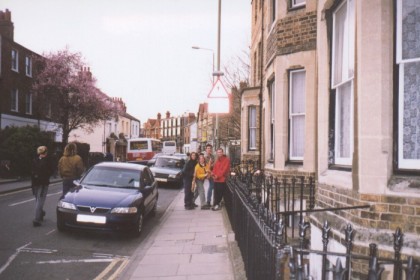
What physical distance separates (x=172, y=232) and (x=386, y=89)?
6.57 meters

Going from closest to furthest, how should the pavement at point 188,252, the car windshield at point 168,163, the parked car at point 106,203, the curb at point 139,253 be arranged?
the pavement at point 188,252
the curb at point 139,253
the parked car at point 106,203
the car windshield at point 168,163

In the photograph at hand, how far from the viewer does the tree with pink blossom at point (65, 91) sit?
31203 millimetres

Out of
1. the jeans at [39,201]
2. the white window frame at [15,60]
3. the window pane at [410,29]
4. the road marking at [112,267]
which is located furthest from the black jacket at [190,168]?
the white window frame at [15,60]

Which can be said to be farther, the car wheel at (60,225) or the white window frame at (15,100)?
the white window frame at (15,100)

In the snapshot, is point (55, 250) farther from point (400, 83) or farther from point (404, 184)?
point (400, 83)

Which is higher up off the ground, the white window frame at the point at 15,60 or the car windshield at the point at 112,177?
the white window frame at the point at 15,60

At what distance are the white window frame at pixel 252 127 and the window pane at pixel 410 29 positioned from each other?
15239mm

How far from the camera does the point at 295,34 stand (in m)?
8.92

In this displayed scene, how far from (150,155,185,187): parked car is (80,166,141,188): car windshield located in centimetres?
981

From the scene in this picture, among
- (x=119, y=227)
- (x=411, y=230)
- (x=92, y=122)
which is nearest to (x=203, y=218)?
(x=119, y=227)

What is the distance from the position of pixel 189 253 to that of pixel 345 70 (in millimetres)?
4214

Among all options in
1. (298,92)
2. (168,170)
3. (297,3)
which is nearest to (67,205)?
(298,92)

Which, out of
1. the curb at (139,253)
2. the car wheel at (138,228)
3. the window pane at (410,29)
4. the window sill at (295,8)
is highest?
the window sill at (295,8)

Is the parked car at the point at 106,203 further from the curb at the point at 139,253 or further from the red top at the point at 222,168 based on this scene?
the red top at the point at 222,168
